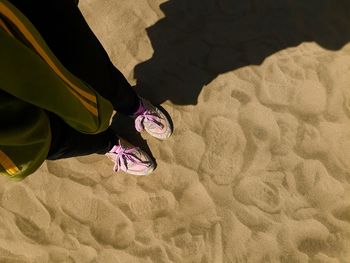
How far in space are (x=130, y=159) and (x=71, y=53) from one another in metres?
0.79

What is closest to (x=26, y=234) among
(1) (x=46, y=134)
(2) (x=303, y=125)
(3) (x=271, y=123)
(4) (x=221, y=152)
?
(4) (x=221, y=152)

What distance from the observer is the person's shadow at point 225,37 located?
1.90 m

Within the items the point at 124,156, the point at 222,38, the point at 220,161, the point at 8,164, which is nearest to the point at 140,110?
the point at 124,156

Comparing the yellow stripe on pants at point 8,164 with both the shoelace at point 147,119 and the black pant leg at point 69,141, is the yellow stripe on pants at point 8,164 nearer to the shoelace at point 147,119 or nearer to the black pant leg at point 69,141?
the black pant leg at point 69,141

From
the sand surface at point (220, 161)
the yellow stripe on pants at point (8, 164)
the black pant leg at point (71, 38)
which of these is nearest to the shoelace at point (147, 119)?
the sand surface at point (220, 161)

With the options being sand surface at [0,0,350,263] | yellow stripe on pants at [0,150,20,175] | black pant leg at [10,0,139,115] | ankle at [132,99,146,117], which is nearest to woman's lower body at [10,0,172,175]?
black pant leg at [10,0,139,115]

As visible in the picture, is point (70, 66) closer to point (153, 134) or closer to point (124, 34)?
point (153, 134)

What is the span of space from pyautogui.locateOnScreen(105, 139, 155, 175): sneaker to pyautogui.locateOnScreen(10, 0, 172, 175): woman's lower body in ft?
1.18

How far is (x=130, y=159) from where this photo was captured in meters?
1.74

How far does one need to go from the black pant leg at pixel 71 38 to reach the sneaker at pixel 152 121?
0.47m

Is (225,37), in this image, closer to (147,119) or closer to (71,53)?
(147,119)

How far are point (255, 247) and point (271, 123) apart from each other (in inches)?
23.2

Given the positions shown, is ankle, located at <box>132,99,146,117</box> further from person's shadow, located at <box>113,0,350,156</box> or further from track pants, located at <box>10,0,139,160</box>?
track pants, located at <box>10,0,139,160</box>

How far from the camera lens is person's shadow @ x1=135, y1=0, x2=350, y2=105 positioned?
6.24ft
